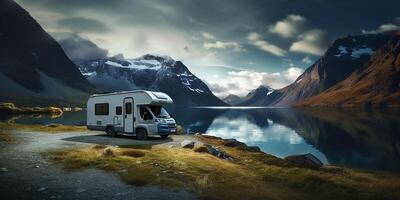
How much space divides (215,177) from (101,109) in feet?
67.4

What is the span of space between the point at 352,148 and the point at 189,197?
142 feet

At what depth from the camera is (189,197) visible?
13.2 meters

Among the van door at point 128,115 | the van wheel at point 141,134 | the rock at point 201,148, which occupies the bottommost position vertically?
the rock at point 201,148

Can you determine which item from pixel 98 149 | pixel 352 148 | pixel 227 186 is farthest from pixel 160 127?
pixel 352 148

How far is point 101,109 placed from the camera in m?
34.0

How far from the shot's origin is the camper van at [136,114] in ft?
97.6

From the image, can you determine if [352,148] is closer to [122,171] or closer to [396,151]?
[396,151]

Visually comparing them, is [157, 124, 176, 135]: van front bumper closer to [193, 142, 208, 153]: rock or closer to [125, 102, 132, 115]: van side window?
[125, 102, 132, 115]: van side window

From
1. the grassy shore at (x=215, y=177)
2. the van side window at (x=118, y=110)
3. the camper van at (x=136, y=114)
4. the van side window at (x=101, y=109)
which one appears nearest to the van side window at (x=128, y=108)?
the camper van at (x=136, y=114)

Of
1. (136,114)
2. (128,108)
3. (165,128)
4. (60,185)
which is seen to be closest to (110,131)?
(128,108)

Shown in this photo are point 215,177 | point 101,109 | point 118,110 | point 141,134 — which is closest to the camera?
point 215,177

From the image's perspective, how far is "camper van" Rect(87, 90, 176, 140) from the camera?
29.7 meters

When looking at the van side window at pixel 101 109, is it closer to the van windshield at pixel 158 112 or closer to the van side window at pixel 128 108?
the van side window at pixel 128 108

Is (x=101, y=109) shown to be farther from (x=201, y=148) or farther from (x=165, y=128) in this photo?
(x=201, y=148)
